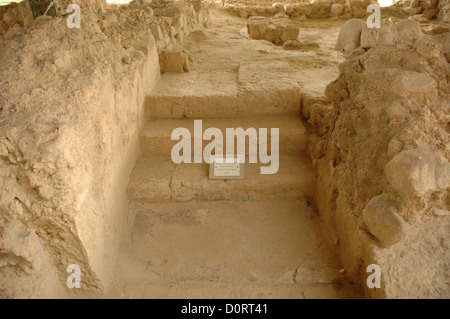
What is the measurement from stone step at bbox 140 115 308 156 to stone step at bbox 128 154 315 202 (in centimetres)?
24

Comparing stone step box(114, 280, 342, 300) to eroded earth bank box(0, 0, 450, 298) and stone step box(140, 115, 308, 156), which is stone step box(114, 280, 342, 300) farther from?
stone step box(140, 115, 308, 156)

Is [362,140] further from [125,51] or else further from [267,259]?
[125,51]

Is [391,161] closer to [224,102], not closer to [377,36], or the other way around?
[377,36]

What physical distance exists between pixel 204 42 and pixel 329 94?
275 centimetres

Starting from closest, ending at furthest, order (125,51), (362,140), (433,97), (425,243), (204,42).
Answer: (425,243) → (433,97) → (362,140) → (125,51) → (204,42)

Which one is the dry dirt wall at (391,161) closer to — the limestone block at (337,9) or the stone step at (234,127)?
the stone step at (234,127)

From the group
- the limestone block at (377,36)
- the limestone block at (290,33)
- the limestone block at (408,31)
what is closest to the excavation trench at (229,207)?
the limestone block at (377,36)

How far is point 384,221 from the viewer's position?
167 cm

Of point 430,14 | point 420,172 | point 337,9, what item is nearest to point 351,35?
point 420,172

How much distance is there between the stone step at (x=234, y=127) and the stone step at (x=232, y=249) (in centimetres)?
49

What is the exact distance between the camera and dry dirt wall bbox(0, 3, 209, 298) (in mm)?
1707

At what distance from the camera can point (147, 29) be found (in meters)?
3.37

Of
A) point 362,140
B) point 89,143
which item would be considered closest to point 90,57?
point 89,143

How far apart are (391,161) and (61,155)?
67.0 inches
